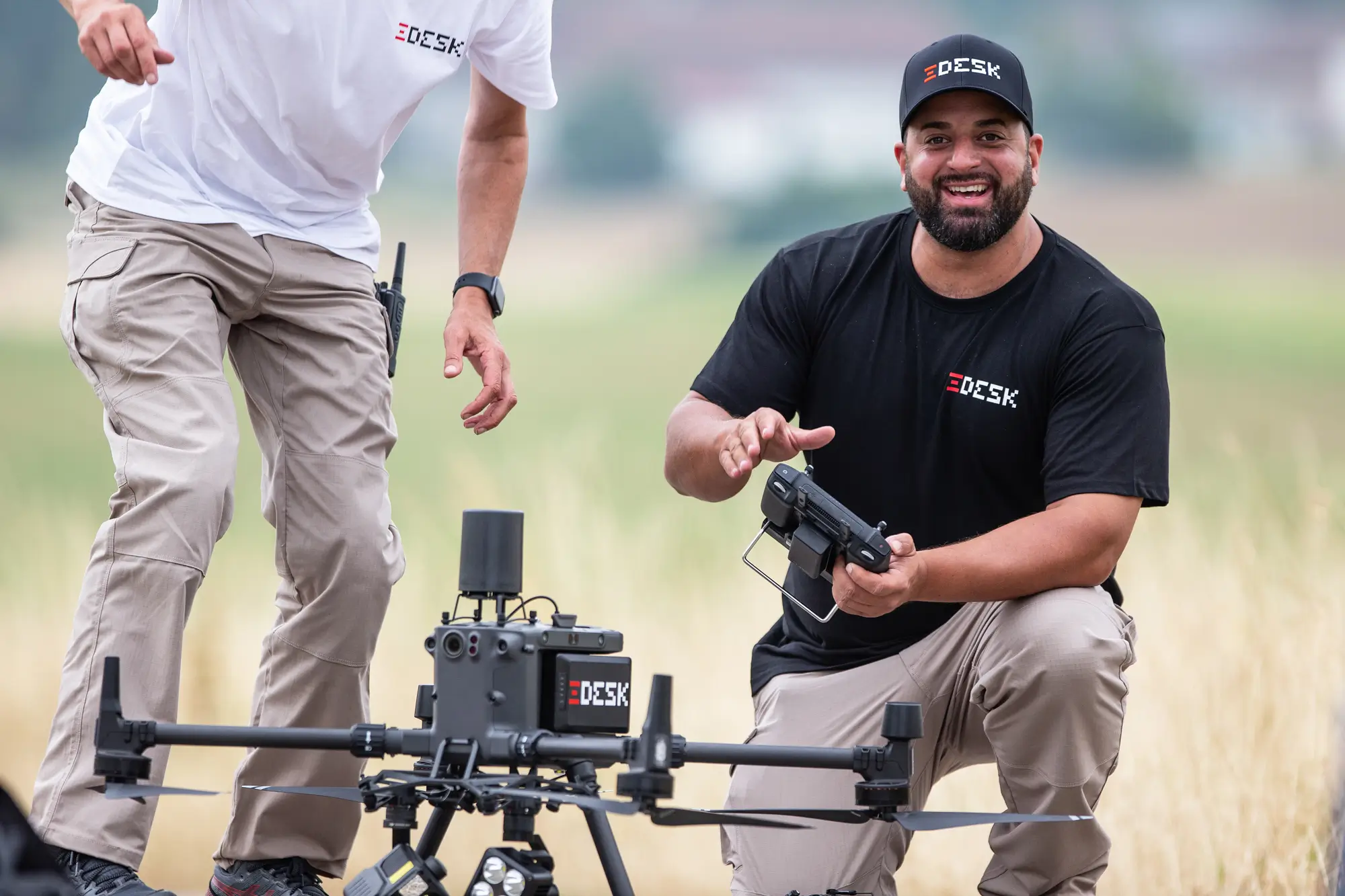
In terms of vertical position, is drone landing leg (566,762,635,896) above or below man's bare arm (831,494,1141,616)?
below

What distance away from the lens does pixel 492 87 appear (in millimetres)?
2664

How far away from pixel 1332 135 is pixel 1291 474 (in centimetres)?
87

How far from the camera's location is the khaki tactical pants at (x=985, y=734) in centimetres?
213

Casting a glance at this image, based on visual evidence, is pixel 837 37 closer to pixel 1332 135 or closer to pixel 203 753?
pixel 1332 135

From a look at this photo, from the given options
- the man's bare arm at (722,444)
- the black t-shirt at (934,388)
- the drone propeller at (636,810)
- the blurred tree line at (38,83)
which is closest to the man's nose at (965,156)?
the black t-shirt at (934,388)

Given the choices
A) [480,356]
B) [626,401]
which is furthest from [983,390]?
[626,401]

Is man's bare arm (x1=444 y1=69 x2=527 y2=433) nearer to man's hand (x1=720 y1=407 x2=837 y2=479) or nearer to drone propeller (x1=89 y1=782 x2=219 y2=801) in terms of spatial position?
man's hand (x1=720 y1=407 x2=837 y2=479)

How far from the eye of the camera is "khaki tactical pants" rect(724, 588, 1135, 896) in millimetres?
2133

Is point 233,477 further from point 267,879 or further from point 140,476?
point 267,879

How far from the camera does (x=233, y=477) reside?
2.08 m

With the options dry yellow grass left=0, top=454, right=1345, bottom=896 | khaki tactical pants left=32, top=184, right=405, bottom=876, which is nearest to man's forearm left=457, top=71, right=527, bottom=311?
khaki tactical pants left=32, top=184, right=405, bottom=876

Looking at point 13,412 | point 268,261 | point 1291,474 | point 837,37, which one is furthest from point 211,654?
point 1291,474

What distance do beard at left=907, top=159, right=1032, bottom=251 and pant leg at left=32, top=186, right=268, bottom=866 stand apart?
3.56 feet

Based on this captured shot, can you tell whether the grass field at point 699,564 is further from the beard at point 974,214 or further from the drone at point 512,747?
the drone at point 512,747
